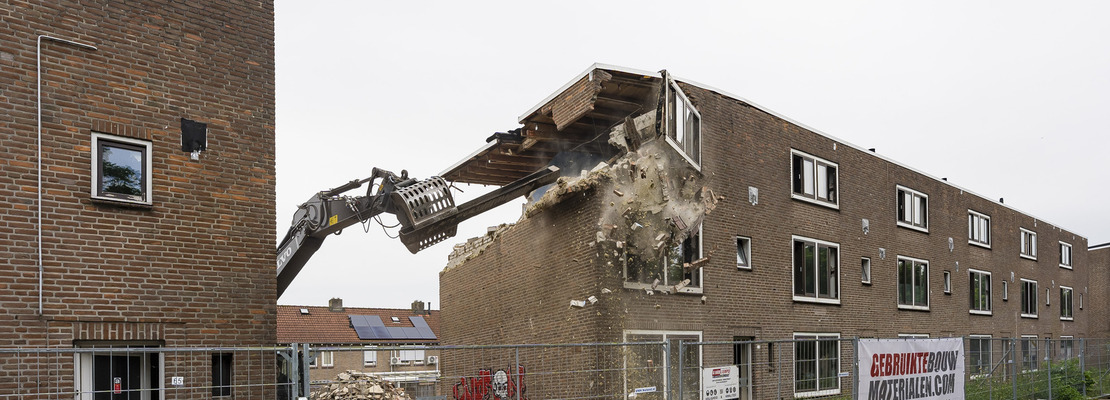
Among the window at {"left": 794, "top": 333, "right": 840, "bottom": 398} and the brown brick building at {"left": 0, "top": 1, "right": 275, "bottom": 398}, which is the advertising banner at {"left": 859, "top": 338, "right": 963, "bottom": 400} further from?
the brown brick building at {"left": 0, "top": 1, "right": 275, "bottom": 398}

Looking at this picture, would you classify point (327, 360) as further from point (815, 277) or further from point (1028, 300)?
point (1028, 300)

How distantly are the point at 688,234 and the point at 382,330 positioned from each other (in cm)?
3292

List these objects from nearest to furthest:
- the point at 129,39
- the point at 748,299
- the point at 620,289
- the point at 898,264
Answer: the point at 129,39, the point at 620,289, the point at 748,299, the point at 898,264

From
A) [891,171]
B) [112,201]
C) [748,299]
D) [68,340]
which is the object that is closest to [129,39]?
[112,201]

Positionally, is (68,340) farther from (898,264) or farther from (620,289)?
(898,264)

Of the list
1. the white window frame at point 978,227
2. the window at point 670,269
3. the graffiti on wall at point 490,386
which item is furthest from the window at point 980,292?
the graffiti on wall at point 490,386

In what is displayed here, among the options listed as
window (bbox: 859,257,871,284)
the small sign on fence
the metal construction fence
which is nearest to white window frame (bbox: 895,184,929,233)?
window (bbox: 859,257,871,284)

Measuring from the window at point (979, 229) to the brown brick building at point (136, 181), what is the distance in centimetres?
2502

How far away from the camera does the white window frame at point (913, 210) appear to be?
2455 cm

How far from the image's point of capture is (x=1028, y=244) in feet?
113

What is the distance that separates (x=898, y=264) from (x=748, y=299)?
7935 millimetres

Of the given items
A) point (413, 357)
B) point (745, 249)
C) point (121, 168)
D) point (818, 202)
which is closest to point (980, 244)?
point (818, 202)

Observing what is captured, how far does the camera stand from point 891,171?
951 inches

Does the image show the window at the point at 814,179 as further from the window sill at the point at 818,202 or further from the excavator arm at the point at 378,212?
the excavator arm at the point at 378,212
